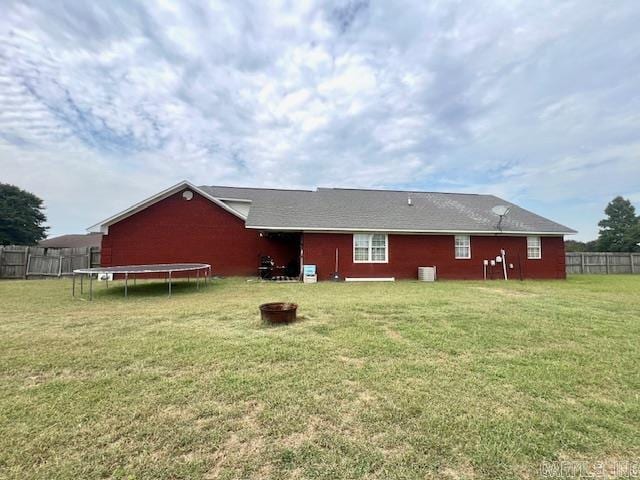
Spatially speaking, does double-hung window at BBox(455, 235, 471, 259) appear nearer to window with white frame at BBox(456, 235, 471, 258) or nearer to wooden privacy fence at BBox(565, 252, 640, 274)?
window with white frame at BBox(456, 235, 471, 258)

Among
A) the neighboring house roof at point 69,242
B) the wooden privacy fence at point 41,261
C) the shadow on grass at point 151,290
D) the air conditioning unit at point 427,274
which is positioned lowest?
the shadow on grass at point 151,290

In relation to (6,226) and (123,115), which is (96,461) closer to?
(123,115)

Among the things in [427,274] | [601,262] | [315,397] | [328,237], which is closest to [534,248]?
[427,274]

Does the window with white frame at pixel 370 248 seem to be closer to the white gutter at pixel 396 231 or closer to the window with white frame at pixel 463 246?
the white gutter at pixel 396 231

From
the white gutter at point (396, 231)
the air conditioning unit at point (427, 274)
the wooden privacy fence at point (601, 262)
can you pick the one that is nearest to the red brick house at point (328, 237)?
the white gutter at point (396, 231)

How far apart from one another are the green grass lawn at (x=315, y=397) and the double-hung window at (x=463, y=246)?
362 inches

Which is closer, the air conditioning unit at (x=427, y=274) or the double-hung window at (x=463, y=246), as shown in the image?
the air conditioning unit at (x=427, y=274)

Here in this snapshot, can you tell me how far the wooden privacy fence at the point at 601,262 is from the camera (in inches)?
855

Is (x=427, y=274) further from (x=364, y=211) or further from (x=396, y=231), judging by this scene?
(x=364, y=211)

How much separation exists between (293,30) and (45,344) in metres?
9.89

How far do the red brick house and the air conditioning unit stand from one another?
15.0 inches

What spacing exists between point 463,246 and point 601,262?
46.6ft

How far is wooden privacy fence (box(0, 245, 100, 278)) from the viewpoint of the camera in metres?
16.1

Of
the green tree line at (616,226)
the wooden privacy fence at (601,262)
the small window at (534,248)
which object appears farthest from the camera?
the green tree line at (616,226)
